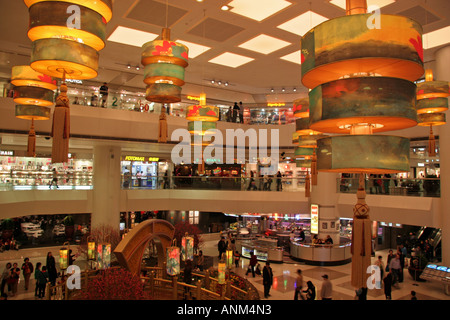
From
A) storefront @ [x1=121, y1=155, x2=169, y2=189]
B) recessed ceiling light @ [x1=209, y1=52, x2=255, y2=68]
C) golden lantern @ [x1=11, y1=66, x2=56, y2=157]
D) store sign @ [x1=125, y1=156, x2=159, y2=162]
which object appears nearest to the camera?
golden lantern @ [x1=11, y1=66, x2=56, y2=157]

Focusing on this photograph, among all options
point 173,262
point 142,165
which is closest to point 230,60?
point 173,262

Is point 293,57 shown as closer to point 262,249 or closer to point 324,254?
point 324,254

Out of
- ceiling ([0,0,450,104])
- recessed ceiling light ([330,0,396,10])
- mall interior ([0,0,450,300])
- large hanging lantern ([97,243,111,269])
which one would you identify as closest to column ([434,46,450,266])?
mall interior ([0,0,450,300])

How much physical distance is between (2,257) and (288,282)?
13.6m

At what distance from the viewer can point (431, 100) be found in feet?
20.7

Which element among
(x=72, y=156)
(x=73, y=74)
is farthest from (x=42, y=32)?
(x=72, y=156)

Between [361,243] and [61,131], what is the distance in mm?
2919

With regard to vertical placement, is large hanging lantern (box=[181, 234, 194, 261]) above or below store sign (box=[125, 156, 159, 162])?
below

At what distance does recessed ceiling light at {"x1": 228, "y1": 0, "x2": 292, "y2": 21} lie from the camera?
31.0 ft

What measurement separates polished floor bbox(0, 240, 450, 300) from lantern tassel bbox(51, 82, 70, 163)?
963cm

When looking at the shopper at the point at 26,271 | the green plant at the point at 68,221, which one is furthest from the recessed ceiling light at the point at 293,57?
the green plant at the point at 68,221

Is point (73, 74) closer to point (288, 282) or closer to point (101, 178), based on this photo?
point (288, 282)

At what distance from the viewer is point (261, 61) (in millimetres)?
14461

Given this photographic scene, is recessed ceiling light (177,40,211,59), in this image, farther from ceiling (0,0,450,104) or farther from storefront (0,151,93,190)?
storefront (0,151,93,190)
